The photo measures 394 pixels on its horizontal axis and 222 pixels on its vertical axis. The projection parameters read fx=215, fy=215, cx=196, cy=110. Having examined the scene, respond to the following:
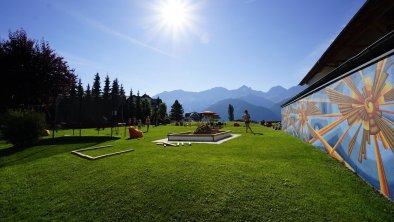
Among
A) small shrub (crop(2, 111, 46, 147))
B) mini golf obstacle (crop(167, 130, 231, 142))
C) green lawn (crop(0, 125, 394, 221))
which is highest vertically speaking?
small shrub (crop(2, 111, 46, 147))

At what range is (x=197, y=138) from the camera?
16859mm

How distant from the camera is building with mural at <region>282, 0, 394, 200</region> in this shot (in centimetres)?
503

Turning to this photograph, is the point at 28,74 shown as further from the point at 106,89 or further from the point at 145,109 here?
the point at 106,89

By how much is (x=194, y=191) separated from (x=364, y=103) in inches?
212

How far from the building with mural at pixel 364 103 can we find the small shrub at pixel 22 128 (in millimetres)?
17613

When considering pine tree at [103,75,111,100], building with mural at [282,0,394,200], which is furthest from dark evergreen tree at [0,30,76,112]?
pine tree at [103,75,111,100]

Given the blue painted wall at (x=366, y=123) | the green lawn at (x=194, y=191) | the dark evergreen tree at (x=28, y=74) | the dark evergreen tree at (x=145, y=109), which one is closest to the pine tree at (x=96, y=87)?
the dark evergreen tree at (x=145, y=109)

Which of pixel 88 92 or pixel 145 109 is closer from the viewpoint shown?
pixel 145 109

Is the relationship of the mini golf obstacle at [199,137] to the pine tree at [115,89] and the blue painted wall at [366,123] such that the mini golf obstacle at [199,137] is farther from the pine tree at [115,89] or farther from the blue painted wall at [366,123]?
the pine tree at [115,89]

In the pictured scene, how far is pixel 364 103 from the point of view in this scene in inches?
239

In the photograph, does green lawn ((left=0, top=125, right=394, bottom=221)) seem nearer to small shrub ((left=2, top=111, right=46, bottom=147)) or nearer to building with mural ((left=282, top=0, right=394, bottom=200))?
building with mural ((left=282, top=0, right=394, bottom=200))

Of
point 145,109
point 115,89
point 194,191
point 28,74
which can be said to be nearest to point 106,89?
point 115,89

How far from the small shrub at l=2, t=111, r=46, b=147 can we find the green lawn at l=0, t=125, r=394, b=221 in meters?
6.08

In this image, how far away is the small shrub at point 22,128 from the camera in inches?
547
